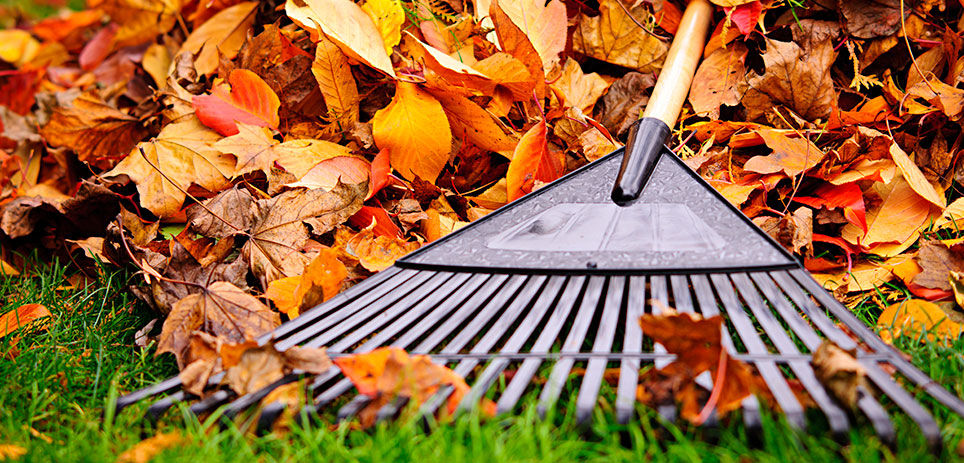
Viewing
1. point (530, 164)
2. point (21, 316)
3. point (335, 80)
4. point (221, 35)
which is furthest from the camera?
point (221, 35)

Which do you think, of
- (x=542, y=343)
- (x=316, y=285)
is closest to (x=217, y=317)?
(x=316, y=285)

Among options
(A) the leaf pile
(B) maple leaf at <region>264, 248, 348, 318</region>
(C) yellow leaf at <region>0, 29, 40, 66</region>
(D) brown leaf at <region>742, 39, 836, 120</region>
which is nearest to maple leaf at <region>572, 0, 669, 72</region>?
(A) the leaf pile

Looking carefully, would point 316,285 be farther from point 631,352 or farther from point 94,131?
point 94,131

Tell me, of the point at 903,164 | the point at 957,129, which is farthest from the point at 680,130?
the point at 957,129

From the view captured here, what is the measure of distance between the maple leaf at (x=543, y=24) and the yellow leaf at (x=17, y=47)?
1871 mm

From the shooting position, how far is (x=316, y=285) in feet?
3.70

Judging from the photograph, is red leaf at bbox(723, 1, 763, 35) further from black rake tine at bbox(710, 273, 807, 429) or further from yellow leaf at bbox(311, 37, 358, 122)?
yellow leaf at bbox(311, 37, 358, 122)

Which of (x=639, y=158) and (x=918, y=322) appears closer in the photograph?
(x=918, y=322)

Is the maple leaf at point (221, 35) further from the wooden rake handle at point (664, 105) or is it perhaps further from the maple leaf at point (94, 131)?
the wooden rake handle at point (664, 105)

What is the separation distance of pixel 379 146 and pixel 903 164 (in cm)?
101

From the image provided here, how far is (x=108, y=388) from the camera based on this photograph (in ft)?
3.36

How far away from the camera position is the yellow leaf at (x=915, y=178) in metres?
1.25

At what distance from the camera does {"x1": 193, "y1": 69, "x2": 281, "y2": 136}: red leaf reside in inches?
58.9

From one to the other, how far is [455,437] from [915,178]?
1038 millimetres
